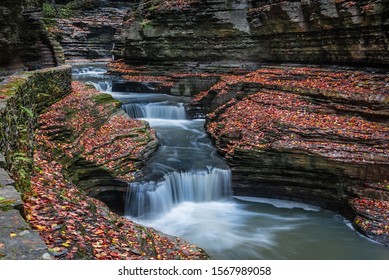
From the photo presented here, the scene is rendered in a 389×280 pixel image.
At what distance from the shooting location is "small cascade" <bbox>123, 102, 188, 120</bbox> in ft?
61.8

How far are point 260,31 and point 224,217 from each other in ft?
43.2

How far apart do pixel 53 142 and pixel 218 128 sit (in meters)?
7.00

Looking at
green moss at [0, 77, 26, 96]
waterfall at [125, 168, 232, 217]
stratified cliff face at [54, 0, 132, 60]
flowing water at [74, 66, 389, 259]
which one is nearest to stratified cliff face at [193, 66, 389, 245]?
flowing water at [74, 66, 389, 259]

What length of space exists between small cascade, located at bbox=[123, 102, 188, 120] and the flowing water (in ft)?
16.1

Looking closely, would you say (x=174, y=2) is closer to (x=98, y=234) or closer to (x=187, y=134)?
(x=187, y=134)

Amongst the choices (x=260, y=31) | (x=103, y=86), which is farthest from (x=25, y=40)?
(x=260, y=31)

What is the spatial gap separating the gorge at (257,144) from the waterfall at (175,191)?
0.12 ft

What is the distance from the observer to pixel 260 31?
20047mm

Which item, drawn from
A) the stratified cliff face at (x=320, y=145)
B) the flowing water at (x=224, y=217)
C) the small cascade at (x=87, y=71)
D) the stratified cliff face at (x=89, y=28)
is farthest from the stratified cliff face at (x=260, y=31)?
the stratified cliff face at (x=89, y=28)

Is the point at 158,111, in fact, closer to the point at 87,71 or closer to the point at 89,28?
the point at 87,71

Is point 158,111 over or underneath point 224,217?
over

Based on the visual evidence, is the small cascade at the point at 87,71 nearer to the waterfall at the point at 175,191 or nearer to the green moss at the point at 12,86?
the green moss at the point at 12,86

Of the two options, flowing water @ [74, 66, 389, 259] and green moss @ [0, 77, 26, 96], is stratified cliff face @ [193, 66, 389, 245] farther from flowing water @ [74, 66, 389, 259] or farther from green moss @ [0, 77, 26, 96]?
green moss @ [0, 77, 26, 96]

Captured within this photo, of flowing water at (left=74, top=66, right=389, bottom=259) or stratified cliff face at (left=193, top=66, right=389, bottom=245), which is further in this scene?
stratified cliff face at (left=193, top=66, right=389, bottom=245)
